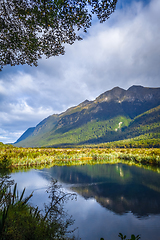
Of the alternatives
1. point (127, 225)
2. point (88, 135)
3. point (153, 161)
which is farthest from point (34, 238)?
Answer: point (88, 135)

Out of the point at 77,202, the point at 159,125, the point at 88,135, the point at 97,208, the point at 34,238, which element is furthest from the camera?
the point at 88,135

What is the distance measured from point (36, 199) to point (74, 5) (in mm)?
13109

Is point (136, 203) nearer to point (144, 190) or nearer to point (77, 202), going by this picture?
point (144, 190)

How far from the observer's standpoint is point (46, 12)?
6.66 metres

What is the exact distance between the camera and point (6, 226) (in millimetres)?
3828

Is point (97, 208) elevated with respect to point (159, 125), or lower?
lower

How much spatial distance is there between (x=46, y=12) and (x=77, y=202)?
12623 millimetres

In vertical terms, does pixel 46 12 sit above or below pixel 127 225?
above

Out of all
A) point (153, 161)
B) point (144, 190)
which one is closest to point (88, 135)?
point (153, 161)

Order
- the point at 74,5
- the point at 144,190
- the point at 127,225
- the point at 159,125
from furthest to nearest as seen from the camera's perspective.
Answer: the point at 159,125 → the point at 144,190 → the point at 127,225 → the point at 74,5

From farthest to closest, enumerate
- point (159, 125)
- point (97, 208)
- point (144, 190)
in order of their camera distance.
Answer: point (159, 125) < point (144, 190) < point (97, 208)

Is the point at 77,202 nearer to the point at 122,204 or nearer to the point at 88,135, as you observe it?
the point at 122,204

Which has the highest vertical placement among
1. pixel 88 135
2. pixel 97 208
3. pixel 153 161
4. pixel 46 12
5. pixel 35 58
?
pixel 88 135

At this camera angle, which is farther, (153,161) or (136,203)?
(153,161)
